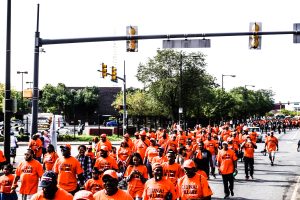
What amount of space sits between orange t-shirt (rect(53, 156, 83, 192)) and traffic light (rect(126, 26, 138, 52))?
6711 millimetres

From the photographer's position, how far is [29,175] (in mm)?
10383

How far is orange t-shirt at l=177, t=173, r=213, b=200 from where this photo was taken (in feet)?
25.4

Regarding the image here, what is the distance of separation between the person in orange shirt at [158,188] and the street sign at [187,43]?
9159mm

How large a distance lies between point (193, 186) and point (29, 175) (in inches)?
162

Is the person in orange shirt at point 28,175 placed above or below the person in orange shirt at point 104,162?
below

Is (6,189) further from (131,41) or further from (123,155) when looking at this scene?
(131,41)

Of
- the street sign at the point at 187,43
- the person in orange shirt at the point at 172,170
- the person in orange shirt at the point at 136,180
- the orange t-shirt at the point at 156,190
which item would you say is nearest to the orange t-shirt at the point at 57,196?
the orange t-shirt at the point at 156,190

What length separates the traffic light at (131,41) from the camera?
53.1 ft

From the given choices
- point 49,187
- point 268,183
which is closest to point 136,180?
point 49,187

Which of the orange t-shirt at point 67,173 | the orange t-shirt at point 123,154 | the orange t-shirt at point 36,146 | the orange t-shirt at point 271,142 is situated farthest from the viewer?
the orange t-shirt at point 271,142

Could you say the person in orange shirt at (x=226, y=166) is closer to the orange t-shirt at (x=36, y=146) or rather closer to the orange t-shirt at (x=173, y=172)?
the orange t-shirt at (x=173, y=172)

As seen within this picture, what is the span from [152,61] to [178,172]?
4233 centimetres

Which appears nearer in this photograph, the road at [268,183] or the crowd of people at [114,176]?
the crowd of people at [114,176]

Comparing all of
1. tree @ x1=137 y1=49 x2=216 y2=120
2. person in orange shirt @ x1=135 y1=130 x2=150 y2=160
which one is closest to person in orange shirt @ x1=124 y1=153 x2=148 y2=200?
person in orange shirt @ x1=135 y1=130 x2=150 y2=160
